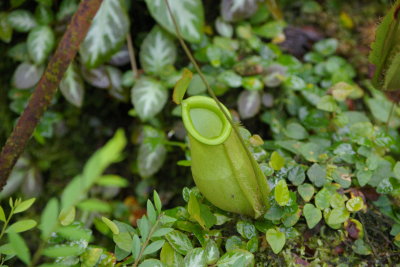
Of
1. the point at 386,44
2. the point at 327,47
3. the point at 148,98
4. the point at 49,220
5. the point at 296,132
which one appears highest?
the point at 49,220

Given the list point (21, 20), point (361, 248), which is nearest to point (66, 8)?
point (21, 20)

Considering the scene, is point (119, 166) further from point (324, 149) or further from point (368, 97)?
point (368, 97)

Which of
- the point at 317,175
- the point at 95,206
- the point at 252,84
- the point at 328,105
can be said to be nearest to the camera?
the point at 95,206

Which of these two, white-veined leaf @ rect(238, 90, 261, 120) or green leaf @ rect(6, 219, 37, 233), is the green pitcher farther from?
white-veined leaf @ rect(238, 90, 261, 120)

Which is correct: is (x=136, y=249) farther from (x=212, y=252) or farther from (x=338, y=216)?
(x=338, y=216)

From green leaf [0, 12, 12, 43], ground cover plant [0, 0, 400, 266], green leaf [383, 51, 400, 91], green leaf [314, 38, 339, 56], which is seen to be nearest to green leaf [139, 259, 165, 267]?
ground cover plant [0, 0, 400, 266]

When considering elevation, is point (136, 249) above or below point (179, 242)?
above
